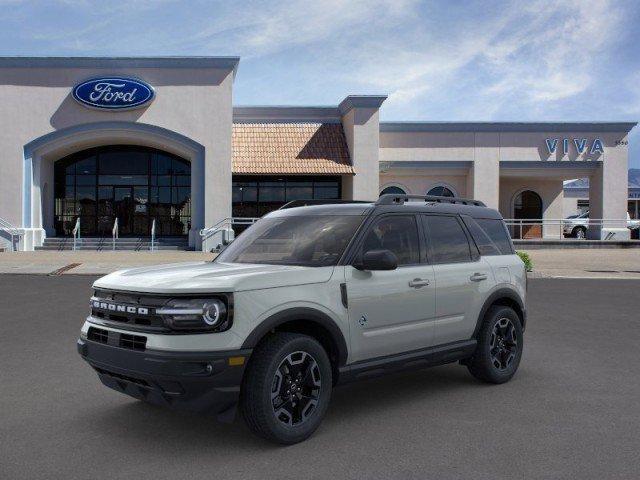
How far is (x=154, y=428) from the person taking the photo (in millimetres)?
4828

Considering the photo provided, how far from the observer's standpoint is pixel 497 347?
6.30 m

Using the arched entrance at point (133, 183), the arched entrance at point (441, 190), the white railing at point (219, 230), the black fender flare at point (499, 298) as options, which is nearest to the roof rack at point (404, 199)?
the black fender flare at point (499, 298)

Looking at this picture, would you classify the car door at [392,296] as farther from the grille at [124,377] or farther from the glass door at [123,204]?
the glass door at [123,204]

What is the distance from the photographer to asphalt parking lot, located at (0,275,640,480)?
4.03 m

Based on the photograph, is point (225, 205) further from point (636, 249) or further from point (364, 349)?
point (364, 349)

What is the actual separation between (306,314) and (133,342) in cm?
122

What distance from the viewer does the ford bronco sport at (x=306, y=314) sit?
4148mm

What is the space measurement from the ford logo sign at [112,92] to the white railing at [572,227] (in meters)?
19.5

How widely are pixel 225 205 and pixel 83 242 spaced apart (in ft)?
21.8

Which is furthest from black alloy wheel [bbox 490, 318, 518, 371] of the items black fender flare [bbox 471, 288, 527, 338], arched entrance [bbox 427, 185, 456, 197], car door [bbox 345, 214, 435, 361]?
arched entrance [bbox 427, 185, 456, 197]

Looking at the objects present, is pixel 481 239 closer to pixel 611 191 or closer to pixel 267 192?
pixel 267 192

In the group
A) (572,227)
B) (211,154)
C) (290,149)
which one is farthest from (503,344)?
(572,227)

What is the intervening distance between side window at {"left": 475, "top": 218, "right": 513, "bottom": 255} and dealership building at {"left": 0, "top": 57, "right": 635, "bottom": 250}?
2269 centimetres

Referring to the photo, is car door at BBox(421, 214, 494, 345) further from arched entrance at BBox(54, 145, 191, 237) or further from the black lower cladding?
arched entrance at BBox(54, 145, 191, 237)
